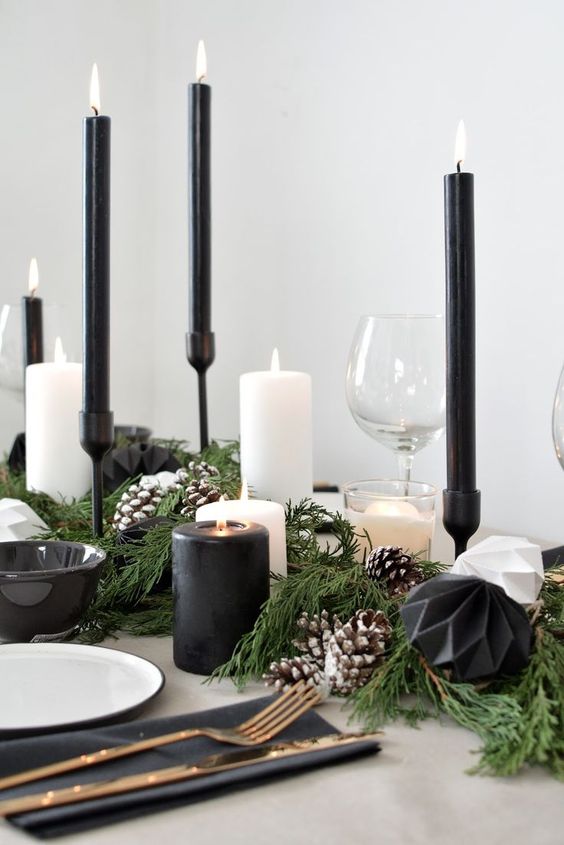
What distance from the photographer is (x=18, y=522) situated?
0.88m

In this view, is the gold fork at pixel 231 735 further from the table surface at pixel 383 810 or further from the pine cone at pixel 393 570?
the pine cone at pixel 393 570

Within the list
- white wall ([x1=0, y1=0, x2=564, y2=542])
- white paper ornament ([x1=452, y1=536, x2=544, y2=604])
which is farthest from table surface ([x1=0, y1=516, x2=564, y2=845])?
white wall ([x1=0, y1=0, x2=564, y2=542])

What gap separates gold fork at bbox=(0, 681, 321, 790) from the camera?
489 mm

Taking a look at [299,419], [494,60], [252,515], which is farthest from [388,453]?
[252,515]

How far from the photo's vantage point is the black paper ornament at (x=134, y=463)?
3.50ft

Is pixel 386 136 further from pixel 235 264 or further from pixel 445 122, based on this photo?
pixel 235 264

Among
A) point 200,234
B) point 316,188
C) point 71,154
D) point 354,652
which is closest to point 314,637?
point 354,652

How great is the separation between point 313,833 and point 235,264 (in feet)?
5.35

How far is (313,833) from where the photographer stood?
46 cm

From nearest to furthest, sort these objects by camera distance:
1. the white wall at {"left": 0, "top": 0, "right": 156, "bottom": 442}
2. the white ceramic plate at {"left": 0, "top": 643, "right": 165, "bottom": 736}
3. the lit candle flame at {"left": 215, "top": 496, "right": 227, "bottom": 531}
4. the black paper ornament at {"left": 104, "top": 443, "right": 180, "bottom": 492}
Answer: the white ceramic plate at {"left": 0, "top": 643, "right": 165, "bottom": 736}, the lit candle flame at {"left": 215, "top": 496, "right": 227, "bottom": 531}, the black paper ornament at {"left": 104, "top": 443, "right": 180, "bottom": 492}, the white wall at {"left": 0, "top": 0, "right": 156, "bottom": 442}

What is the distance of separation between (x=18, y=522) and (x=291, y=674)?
1.19 ft

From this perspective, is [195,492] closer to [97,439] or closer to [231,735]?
[97,439]

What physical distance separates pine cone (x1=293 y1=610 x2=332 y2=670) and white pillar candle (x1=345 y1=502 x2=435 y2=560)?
17 centimetres

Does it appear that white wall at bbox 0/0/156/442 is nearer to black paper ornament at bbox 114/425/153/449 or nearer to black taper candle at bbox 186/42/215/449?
black paper ornament at bbox 114/425/153/449
